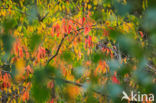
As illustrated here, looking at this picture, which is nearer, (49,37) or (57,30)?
(57,30)

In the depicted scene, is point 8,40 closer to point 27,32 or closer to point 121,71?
point 121,71

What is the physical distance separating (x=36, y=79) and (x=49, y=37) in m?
1.71

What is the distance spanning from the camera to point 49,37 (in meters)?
2.15

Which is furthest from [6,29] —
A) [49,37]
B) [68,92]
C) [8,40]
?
[49,37]

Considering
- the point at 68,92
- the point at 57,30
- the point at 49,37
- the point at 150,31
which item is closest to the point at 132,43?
the point at 150,31

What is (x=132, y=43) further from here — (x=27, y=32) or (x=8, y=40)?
(x=27, y=32)

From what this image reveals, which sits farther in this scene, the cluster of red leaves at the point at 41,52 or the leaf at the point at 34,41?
the cluster of red leaves at the point at 41,52

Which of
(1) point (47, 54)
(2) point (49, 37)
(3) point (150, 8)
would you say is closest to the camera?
(3) point (150, 8)

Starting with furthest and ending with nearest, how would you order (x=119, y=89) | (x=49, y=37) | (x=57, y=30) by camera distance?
(x=49, y=37)
(x=57, y=30)
(x=119, y=89)

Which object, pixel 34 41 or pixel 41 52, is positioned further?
pixel 41 52

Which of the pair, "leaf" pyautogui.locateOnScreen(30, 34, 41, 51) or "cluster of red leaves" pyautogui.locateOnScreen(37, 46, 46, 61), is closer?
"leaf" pyautogui.locateOnScreen(30, 34, 41, 51)

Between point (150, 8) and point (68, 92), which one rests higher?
point (150, 8)

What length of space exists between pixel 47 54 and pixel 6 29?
1867mm

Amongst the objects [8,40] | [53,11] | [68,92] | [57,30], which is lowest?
[68,92]
